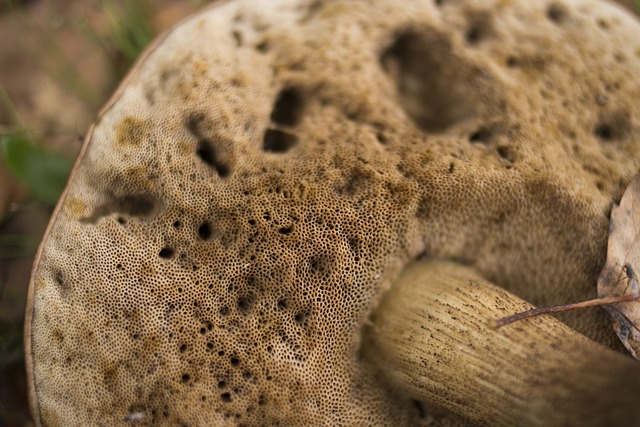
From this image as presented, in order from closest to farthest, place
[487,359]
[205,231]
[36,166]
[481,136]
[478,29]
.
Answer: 1. [487,359]
2. [205,231]
3. [481,136]
4. [478,29]
5. [36,166]

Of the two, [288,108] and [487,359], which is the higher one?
[288,108]

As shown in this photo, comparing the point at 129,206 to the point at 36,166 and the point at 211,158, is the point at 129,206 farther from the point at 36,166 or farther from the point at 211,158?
the point at 36,166

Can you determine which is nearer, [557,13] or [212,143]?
[212,143]

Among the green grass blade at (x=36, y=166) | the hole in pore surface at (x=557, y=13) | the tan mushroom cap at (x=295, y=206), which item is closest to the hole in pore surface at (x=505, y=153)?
the tan mushroom cap at (x=295, y=206)

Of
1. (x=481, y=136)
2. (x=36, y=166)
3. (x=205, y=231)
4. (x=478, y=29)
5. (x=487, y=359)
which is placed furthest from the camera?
(x=36, y=166)

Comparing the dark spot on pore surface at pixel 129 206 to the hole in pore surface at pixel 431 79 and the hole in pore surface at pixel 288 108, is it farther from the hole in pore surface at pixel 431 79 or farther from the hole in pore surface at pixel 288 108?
the hole in pore surface at pixel 431 79

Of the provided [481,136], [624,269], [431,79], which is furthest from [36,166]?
[624,269]

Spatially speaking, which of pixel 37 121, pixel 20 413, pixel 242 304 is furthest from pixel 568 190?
pixel 37 121

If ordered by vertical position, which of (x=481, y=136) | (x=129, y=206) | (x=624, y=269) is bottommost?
(x=624, y=269)
